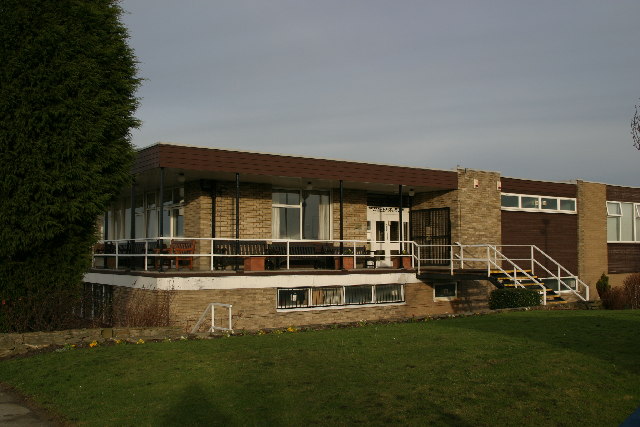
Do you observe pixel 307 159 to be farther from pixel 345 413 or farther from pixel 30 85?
pixel 345 413

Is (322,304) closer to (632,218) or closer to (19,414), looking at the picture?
(19,414)

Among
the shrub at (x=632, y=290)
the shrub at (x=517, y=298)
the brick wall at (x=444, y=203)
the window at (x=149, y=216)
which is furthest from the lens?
the shrub at (x=632, y=290)

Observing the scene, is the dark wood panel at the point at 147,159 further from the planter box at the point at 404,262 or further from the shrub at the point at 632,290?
the shrub at the point at 632,290

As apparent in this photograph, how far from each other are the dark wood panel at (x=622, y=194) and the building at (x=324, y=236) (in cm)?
76

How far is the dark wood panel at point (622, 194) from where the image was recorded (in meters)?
30.8

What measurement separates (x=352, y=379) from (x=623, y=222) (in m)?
26.7

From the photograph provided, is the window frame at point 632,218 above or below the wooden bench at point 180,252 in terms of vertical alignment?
Result: above

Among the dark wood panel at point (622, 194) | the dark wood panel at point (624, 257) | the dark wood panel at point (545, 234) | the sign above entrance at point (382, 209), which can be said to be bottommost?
the dark wood panel at point (624, 257)

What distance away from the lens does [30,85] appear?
14.3 m

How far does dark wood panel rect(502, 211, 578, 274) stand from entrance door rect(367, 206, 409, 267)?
165 inches

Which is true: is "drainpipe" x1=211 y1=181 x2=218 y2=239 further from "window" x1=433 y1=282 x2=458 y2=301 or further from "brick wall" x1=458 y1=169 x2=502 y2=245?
"brick wall" x1=458 y1=169 x2=502 y2=245

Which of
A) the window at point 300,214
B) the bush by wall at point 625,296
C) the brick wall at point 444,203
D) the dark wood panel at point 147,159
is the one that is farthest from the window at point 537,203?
the dark wood panel at point 147,159

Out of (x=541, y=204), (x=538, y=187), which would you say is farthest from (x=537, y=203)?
(x=538, y=187)

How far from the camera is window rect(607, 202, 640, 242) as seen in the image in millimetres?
31000
